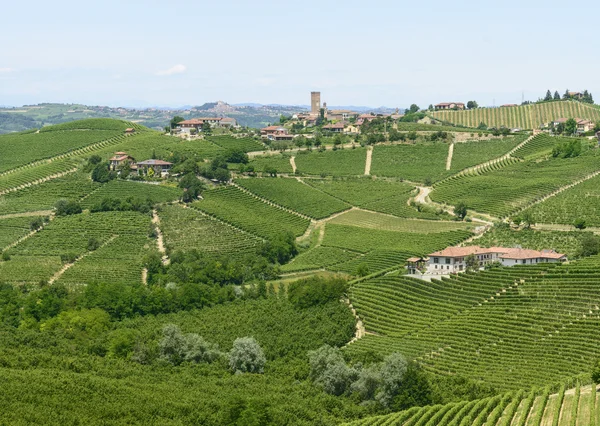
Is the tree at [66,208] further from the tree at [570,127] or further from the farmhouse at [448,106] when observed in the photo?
the farmhouse at [448,106]

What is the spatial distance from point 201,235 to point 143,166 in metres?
21.6

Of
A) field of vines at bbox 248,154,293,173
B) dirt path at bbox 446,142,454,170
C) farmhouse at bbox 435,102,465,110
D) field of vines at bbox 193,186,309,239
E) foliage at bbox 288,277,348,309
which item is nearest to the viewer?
foliage at bbox 288,277,348,309

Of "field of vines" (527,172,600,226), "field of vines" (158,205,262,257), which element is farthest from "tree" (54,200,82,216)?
"field of vines" (527,172,600,226)

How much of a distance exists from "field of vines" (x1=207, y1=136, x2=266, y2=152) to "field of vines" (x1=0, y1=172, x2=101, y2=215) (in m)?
22.1

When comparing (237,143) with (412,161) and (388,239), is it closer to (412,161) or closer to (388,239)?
(412,161)

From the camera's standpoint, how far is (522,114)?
144 m

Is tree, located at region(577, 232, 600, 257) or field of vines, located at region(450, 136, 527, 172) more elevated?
field of vines, located at region(450, 136, 527, 172)

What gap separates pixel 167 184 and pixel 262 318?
1470 inches

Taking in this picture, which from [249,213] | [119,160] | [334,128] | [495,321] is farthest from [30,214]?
[334,128]

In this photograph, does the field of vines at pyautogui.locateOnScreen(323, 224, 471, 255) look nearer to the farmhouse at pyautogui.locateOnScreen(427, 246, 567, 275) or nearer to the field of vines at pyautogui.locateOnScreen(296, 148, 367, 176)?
the farmhouse at pyautogui.locateOnScreen(427, 246, 567, 275)

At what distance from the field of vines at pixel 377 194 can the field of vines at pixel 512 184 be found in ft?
11.3

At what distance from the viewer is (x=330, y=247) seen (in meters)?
76.4

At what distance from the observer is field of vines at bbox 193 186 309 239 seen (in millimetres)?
80500

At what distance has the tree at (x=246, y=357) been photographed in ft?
156
